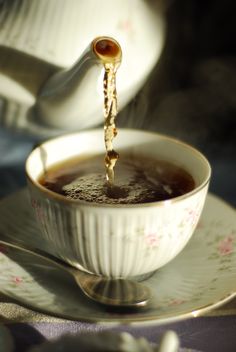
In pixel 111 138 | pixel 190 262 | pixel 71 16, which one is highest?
pixel 71 16

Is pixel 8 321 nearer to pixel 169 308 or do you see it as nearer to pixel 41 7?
pixel 169 308

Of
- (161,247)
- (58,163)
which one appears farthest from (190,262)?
(58,163)

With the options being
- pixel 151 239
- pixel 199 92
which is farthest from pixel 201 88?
pixel 151 239

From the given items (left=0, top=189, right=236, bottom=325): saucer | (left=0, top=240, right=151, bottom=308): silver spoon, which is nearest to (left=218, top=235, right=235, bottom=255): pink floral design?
(left=0, top=189, right=236, bottom=325): saucer

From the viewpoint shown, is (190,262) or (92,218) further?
(190,262)

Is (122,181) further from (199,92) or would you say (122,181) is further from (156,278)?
(199,92)

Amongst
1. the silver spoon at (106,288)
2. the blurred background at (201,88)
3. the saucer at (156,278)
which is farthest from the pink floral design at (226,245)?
the blurred background at (201,88)
